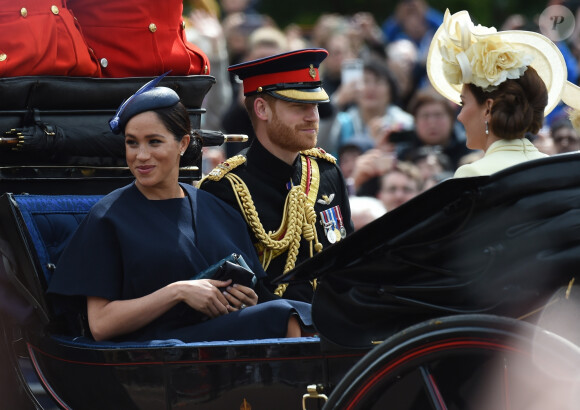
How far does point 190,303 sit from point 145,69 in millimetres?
Result: 1162

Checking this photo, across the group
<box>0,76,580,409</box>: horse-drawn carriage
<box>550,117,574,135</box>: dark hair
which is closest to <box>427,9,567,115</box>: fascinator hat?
<box>0,76,580,409</box>: horse-drawn carriage

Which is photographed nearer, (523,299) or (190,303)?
(523,299)

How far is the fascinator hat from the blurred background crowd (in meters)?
2.48

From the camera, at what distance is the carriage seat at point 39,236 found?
366 cm

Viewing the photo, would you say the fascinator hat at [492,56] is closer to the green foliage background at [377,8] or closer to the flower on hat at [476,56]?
the flower on hat at [476,56]

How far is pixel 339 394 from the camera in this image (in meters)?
2.70

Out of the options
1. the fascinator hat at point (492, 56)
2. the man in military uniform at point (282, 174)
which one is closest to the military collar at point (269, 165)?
the man in military uniform at point (282, 174)

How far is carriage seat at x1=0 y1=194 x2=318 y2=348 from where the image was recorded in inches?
144

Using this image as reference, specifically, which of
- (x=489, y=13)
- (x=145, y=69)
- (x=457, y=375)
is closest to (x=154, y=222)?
(x=145, y=69)

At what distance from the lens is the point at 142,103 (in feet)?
11.9

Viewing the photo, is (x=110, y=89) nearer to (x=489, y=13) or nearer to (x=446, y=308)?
(x=446, y=308)

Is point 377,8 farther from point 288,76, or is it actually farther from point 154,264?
point 154,264

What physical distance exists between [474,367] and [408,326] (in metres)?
0.21

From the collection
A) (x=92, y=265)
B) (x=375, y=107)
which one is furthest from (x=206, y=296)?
(x=375, y=107)
